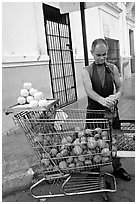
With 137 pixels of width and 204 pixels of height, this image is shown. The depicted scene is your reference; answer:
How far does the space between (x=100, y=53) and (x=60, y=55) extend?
5.24 meters

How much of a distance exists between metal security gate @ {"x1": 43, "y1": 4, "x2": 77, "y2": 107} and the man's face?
4.32m

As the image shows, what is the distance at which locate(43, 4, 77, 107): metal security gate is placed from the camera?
7.00 meters

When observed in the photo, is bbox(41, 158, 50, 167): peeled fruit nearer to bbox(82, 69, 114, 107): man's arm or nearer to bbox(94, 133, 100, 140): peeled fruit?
bbox(94, 133, 100, 140): peeled fruit

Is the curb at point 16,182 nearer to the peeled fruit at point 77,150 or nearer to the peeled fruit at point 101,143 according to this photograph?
the peeled fruit at point 77,150

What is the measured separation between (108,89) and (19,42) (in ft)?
10.3

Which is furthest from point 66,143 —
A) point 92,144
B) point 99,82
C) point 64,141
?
point 99,82

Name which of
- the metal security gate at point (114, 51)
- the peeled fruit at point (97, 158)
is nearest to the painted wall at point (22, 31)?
the peeled fruit at point (97, 158)

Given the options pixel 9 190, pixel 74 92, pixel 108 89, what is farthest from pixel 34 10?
pixel 9 190

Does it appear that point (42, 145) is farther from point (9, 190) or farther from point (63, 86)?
point (63, 86)

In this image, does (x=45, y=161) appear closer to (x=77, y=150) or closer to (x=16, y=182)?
(x=77, y=150)

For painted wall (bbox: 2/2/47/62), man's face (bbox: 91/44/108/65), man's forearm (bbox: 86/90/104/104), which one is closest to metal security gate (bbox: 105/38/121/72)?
painted wall (bbox: 2/2/47/62)

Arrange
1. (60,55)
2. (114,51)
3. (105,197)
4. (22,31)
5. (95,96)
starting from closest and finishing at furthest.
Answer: (105,197) < (95,96) < (22,31) < (60,55) < (114,51)

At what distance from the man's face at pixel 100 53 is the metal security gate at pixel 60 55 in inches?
170

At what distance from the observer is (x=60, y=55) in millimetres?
7605
